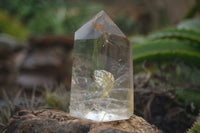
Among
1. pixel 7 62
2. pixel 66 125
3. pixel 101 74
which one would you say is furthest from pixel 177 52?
pixel 7 62

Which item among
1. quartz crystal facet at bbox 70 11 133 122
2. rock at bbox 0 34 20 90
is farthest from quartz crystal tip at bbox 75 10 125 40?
rock at bbox 0 34 20 90

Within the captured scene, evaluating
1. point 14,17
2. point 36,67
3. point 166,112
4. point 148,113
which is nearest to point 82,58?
point 148,113

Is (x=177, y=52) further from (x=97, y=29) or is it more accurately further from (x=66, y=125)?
(x=66, y=125)

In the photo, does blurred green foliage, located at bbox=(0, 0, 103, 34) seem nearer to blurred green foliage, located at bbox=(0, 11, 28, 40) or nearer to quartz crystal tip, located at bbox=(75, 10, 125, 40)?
blurred green foliage, located at bbox=(0, 11, 28, 40)

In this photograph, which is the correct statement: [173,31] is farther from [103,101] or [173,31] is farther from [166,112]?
[103,101]

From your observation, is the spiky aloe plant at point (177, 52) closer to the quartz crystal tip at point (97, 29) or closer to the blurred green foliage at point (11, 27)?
the quartz crystal tip at point (97, 29)

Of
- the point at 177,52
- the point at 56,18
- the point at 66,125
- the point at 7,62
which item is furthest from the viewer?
the point at 56,18

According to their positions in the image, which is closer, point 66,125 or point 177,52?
point 66,125
